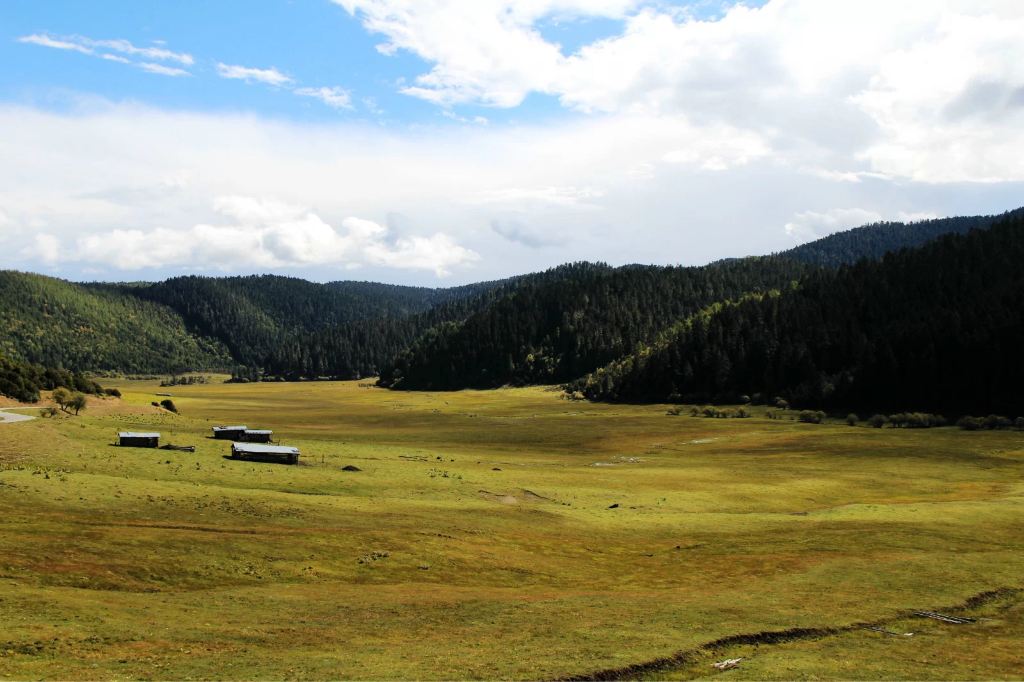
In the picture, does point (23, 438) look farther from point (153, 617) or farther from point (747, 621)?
point (747, 621)

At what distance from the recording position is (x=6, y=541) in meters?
34.9

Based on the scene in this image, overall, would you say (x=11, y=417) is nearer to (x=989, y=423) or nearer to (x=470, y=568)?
(x=470, y=568)

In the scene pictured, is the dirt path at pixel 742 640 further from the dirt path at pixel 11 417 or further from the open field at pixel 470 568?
the dirt path at pixel 11 417

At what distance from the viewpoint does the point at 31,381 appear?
10588 cm

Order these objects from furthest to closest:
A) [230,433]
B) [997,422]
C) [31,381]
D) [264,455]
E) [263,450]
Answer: [997,422], [31,381], [230,433], [263,450], [264,455]

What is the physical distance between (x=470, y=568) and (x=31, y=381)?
92.8m

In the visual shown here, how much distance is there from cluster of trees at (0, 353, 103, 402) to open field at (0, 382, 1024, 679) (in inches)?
1021

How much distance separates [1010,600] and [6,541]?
45995mm

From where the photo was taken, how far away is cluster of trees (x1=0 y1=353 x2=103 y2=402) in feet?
328

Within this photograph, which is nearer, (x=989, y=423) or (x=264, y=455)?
(x=264, y=455)

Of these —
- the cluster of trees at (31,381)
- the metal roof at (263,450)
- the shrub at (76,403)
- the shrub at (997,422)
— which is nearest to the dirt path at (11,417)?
the shrub at (76,403)

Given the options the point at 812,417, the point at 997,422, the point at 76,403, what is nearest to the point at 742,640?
the point at 76,403

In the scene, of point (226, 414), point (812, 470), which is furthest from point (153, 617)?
point (226, 414)

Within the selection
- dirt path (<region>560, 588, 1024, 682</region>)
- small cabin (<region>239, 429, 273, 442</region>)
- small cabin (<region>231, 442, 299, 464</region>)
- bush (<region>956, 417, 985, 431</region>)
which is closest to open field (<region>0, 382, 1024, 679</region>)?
dirt path (<region>560, 588, 1024, 682</region>)
